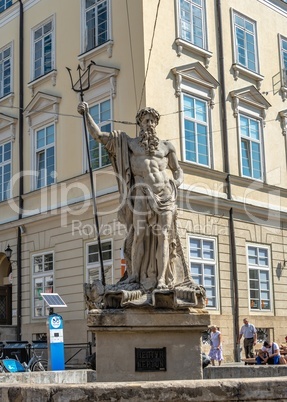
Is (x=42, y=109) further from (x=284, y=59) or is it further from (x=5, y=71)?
(x=284, y=59)

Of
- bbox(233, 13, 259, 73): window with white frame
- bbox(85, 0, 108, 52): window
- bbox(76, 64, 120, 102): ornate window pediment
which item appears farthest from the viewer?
bbox(233, 13, 259, 73): window with white frame

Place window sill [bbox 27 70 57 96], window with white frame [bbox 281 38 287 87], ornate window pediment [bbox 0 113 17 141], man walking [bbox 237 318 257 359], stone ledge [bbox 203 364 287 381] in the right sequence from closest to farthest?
stone ledge [bbox 203 364 287 381] → man walking [bbox 237 318 257 359] → window sill [bbox 27 70 57 96] → ornate window pediment [bbox 0 113 17 141] → window with white frame [bbox 281 38 287 87]

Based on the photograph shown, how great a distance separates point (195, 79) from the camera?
71.1 ft

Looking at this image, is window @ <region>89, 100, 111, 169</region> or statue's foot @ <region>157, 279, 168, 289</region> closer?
statue's foot @ <region>157, 279, 168, 289</region>

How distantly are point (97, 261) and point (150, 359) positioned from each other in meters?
13.3

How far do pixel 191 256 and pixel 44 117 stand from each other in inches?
286

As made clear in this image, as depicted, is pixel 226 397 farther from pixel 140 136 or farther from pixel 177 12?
pixel 177 12

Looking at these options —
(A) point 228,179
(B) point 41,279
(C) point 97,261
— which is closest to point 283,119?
(A) point 228,179

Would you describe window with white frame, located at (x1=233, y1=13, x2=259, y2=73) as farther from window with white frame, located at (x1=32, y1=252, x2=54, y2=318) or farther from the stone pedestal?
the stone pedestal

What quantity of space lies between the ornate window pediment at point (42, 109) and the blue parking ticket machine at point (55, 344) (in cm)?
842

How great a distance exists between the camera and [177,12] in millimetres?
21516

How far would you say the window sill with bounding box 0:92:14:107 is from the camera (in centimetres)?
2494

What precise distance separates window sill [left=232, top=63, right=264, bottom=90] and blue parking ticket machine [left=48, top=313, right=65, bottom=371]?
11.3 m

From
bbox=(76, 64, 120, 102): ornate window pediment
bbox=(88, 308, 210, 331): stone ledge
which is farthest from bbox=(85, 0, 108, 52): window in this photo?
bbox=(88, 308, 210, 331): stone ledge
